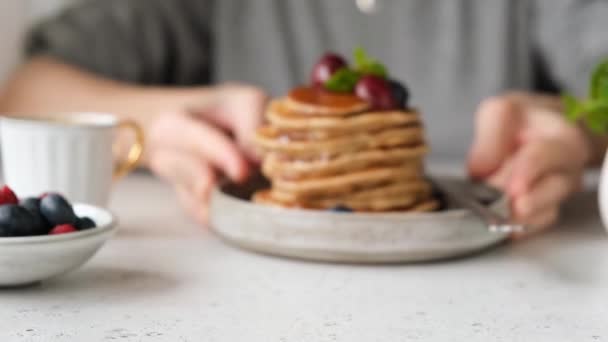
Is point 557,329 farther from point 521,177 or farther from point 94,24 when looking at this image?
point 94,24

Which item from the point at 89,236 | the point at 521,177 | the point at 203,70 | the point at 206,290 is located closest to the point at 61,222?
the point at 89,236

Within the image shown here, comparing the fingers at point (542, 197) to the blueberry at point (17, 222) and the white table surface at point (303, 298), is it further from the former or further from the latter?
the blueberry at point (17, 222)

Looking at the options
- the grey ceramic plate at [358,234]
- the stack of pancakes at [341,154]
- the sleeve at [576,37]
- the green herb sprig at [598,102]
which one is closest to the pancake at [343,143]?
the stack of pancakes at [341,154]

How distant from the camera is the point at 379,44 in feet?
6.66

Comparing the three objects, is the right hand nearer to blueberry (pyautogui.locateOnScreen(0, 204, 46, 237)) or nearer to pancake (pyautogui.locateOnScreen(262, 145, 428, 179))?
pancake (pyautogui.locateOnScreen(262, 145, 428, 179))

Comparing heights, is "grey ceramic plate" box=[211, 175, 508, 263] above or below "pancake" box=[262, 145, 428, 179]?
below

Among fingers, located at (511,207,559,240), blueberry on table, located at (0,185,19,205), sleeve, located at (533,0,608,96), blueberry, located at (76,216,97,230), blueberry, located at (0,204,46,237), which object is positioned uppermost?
sleeve, located at (533,0,608,96)

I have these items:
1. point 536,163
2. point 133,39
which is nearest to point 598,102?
point 536,163

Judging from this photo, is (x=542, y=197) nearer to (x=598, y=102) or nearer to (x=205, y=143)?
(x=598, y=102)

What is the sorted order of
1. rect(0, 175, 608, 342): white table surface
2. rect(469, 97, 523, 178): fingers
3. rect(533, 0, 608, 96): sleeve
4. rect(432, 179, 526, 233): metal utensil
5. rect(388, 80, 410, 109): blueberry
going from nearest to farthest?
rect(0, 175, 608, 342): white table surface → rect(432, 179, 526, 233): metal utensil → rect(388, 80, 410, 109): blueberry → rect(469, 97, 523, 178): fingers → rect(533, 0, 608, 96): sleeve

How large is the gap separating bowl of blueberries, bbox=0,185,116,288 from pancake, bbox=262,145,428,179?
0.26 m

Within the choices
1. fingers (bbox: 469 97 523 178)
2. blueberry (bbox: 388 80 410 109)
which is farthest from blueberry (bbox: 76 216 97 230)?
fingers (bbox: 469 97 523 178)

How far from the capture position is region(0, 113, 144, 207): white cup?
0.95 meters

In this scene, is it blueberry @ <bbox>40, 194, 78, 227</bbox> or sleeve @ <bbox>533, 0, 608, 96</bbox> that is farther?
sleeve @ <bbox>533, 0, 608, 96</bbox>
